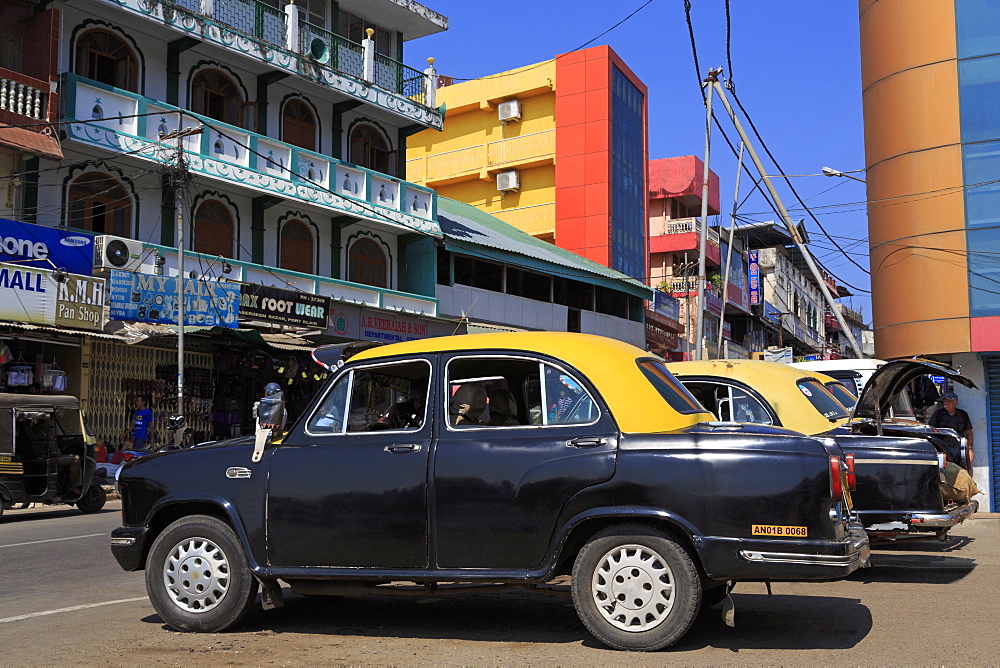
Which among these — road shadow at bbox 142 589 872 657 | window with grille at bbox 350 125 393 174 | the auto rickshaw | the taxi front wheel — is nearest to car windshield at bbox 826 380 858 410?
road shadow at bbox 142 589 872 657

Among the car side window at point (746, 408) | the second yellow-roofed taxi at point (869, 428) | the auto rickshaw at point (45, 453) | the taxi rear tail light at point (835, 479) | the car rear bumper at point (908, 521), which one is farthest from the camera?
the auto rickshaw at point (45, 453)

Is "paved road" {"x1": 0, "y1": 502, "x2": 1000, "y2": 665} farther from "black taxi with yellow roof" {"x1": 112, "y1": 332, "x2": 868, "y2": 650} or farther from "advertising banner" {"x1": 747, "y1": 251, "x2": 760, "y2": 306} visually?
"advertising banner" {"x1": 747, "y1": 251, "x2": 760, "y2": 306}

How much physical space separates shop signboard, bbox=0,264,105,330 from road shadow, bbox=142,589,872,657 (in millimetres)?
13589

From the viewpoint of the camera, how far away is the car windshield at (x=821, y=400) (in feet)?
32.3

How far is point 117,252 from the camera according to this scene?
69.7 ft

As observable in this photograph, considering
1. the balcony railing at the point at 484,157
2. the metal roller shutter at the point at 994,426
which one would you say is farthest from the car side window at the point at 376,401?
the balcony railing at the point at 484,157

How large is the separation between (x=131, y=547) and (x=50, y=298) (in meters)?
14.6

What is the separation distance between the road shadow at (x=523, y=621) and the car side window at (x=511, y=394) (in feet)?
3.95

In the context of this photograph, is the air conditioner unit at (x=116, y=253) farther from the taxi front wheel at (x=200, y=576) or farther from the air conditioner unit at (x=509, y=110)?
the air conditioner unit at (x=509, y=110)

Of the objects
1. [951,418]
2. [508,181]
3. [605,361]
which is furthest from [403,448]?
[508,181]

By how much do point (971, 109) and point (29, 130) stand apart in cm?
1828

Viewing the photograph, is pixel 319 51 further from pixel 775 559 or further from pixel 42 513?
pixel 775 559

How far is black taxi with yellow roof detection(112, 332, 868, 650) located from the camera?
5.58 meters

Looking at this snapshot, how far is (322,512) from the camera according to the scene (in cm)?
623
